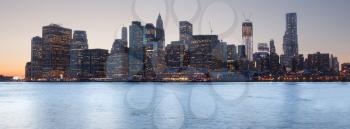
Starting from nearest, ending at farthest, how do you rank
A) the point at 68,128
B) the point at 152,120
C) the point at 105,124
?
the point at 68,128
the point at 105,124
the point at 152,120

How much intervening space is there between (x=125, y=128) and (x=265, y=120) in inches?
618

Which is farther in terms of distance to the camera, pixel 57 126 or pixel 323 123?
pixel 323 123

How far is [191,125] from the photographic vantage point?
42.4 m

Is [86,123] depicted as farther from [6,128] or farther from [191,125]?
[191,125]

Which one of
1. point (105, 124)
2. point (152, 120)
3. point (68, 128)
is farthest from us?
point (152, 120)

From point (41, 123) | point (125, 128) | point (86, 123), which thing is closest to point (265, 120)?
point (125, 128)

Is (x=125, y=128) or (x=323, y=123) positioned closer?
(x=125, y=128)

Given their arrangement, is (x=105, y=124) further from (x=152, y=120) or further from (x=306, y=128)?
(x=306, y=128)

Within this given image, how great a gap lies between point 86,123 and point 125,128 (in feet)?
18.2

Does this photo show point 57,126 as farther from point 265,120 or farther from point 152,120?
point 265,120

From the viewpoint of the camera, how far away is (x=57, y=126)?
42.6 metres

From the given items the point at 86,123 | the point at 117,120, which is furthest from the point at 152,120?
the point at 86,123

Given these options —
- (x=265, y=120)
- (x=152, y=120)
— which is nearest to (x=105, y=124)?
(x=152, y=120)

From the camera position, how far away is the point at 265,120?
47.7 meters
